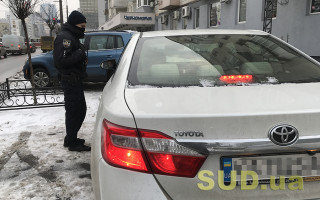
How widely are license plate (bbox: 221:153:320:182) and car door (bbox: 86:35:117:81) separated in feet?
24.2

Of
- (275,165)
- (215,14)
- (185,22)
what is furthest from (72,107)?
(185,22)

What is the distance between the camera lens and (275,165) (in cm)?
126

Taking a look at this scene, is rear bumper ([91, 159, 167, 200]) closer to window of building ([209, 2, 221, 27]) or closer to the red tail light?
the red tail light

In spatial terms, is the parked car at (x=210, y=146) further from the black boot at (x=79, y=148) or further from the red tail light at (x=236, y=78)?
the black boot at (x=79, y=148)

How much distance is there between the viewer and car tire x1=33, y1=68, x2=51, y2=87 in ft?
29.0

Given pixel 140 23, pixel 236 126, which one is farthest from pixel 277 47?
pixel 140 23

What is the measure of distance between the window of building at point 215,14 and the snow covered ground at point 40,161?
41.1 feet

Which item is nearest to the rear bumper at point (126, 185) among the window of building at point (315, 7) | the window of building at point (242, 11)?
the window of building at point (315, 7)

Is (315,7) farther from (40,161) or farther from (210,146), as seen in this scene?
(210,146)

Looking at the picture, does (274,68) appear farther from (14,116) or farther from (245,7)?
(245,7)

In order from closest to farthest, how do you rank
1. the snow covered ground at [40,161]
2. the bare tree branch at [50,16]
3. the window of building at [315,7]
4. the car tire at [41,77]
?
the snow covered ground at [40,161]
the car tire at [41,77]
the window of building at [315,7]
the bare tree branch at [50,16]

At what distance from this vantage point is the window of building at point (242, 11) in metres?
13.3

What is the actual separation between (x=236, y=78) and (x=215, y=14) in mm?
15750

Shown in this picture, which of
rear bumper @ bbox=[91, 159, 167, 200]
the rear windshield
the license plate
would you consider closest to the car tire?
the rear windshield
